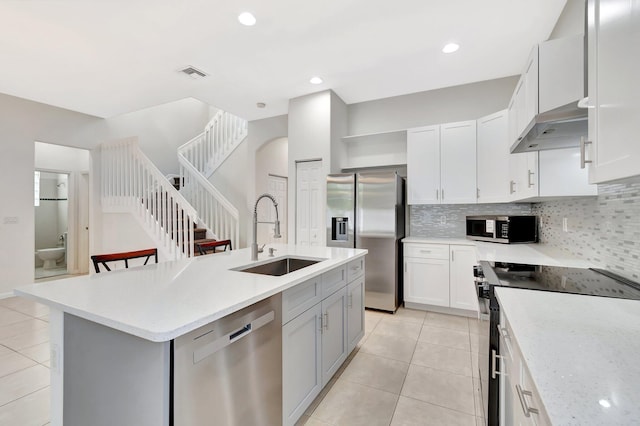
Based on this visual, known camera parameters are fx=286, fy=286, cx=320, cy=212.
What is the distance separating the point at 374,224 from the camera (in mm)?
3592

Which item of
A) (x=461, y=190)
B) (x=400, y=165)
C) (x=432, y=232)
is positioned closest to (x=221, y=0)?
(x=400, y=165)

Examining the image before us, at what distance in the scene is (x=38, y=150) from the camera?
5.11 m

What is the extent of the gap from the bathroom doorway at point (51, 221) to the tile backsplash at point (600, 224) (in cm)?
777

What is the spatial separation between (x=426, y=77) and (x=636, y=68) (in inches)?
121

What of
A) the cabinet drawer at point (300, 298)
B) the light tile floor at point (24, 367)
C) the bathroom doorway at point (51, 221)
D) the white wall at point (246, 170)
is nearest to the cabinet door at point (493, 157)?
the cabinet drawer at point (300, 298)

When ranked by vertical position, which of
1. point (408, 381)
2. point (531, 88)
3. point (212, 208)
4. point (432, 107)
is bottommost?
point (408, 381)

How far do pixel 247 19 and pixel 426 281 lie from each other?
3362 mm

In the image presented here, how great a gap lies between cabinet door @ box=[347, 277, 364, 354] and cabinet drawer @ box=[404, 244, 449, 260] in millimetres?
1263

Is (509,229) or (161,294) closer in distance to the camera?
(161,294)

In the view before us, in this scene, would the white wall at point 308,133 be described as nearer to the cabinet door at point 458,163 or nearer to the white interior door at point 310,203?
the white interior door at point 310,203

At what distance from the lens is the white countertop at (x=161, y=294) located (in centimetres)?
97

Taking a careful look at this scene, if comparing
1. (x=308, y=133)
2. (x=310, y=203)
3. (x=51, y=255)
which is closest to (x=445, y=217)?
(x=310, y=203)

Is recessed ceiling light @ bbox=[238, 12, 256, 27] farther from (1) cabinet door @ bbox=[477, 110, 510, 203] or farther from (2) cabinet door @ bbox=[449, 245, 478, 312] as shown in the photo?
(2) cabinet door @ bbox=[449, 245, 478, 312]

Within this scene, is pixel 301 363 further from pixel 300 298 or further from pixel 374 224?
pixel 374 224
